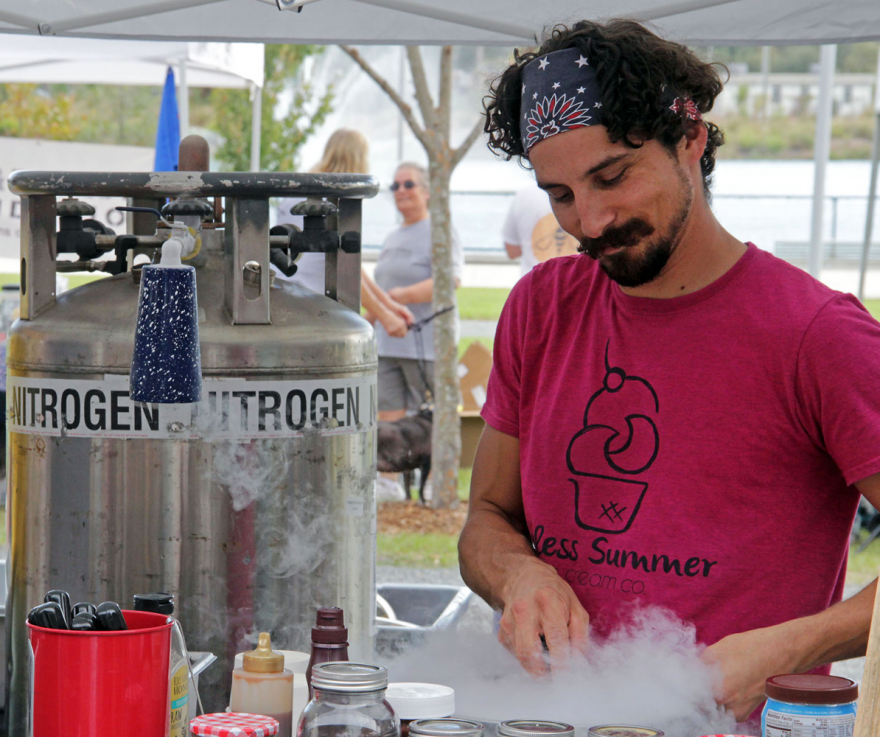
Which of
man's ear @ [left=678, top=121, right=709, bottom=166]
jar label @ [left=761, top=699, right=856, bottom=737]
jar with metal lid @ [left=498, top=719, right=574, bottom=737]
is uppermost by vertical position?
man's ear @ [left=678, top=121, right=709, bottom=166]

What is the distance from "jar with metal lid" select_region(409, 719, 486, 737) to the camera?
1.05 metres

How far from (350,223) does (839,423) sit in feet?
2.76

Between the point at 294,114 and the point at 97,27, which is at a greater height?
the point at 294,114

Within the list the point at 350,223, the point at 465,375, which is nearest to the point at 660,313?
the point at 350,223

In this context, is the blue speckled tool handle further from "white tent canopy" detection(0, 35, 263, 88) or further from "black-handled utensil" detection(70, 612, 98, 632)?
"white tent canopy" detection(0, 35, 263, 88)

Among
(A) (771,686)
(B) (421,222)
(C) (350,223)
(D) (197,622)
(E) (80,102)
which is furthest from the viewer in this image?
(E) (80,102)

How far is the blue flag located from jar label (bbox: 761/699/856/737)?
487 cm

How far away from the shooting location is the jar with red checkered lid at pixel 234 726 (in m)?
1.06

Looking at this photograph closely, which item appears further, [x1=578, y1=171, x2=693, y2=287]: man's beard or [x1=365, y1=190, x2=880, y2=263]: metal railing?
[x1=365, y1=190, x2=880, y2=263]: metal railing

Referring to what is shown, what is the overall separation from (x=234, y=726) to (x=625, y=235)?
862mm

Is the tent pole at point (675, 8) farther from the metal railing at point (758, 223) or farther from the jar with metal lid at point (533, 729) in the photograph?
the metal railing at point (758, 223)

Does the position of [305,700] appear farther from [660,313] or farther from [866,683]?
[660,313]

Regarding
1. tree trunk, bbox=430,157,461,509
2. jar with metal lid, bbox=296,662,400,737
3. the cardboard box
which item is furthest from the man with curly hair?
the cardboard box

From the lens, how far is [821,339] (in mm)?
1518
